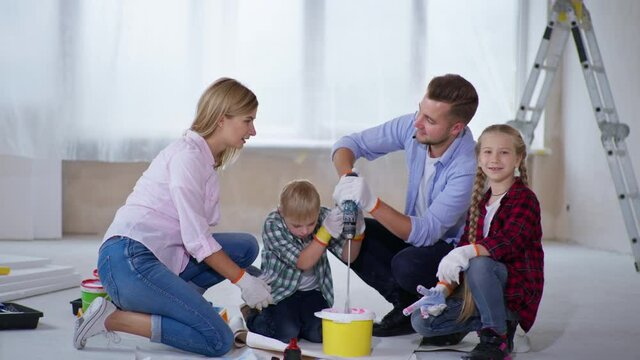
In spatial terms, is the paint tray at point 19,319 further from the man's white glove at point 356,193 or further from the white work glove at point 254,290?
the man's white glove at point 356,193

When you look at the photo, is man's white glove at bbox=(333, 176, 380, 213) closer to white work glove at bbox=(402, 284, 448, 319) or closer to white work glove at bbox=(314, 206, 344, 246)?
white work glove at bbox=(314, 206, 344, 246)

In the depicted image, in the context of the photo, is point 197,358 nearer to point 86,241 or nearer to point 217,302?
point 217,302

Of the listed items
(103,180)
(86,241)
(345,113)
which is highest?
(345,113)

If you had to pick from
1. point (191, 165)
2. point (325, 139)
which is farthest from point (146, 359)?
point (325, 139)

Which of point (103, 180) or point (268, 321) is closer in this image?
point (268, 321)

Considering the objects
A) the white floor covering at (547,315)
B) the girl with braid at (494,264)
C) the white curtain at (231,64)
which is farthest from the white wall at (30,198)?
the girl with braid at (494,264)

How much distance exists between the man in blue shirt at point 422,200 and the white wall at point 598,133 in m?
2.64

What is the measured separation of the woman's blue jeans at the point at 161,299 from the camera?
245cm

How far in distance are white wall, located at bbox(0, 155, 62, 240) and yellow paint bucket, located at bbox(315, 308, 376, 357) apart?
358cm

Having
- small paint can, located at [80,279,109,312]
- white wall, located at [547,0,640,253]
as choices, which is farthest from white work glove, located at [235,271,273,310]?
white wall, located at [547,0,640,253]

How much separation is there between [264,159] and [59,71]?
1.51 metres

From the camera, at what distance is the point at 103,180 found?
596 centimetres

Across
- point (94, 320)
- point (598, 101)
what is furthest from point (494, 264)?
point (598, 101)

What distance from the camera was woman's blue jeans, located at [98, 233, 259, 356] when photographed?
2.45m
